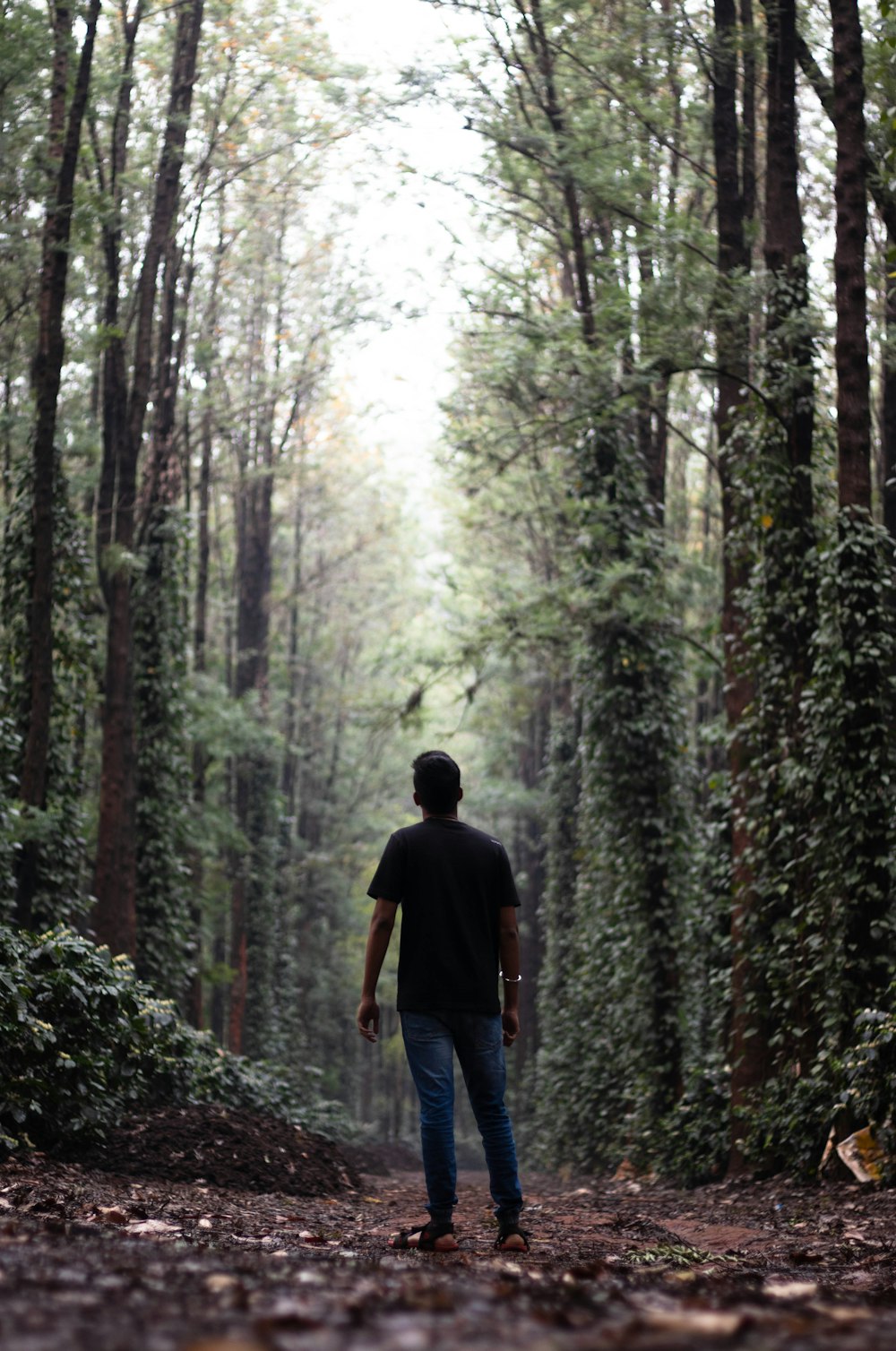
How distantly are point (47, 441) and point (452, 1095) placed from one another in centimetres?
908

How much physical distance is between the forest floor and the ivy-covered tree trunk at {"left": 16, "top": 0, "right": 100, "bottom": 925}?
386cm

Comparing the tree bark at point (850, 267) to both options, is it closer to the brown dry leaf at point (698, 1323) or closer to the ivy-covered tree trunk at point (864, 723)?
the ivy-covered tree trunk at point (864, 723)

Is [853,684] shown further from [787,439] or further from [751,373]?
[751,373]

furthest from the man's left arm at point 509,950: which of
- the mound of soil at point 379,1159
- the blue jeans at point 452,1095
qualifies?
the mound of soil at point 379,1159

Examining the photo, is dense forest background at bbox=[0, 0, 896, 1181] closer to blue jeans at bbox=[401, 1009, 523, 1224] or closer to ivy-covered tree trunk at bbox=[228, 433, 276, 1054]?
ivy-covered tree trunk at bbox=[228, 433, 276, 1054]

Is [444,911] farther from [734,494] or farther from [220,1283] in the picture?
[734,494]

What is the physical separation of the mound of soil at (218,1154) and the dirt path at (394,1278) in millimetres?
390

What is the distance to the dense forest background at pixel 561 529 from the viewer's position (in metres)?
10.9

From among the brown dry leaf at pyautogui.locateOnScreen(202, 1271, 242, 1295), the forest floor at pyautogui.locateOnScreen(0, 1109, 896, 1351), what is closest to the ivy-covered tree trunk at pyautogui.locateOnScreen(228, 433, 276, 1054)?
the forest floor at pyautogui.locateOnScreen(0, 1109, 896, 1351)

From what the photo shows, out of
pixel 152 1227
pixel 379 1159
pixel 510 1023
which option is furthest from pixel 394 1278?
pixel 379 1159

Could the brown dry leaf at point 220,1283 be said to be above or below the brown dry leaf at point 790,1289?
above

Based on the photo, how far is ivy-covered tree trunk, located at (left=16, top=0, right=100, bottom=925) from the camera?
42.3 ft

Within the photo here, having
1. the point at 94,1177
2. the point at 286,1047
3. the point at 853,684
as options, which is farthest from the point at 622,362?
the point at 286,1047

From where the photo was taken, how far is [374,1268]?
4.57 metres
